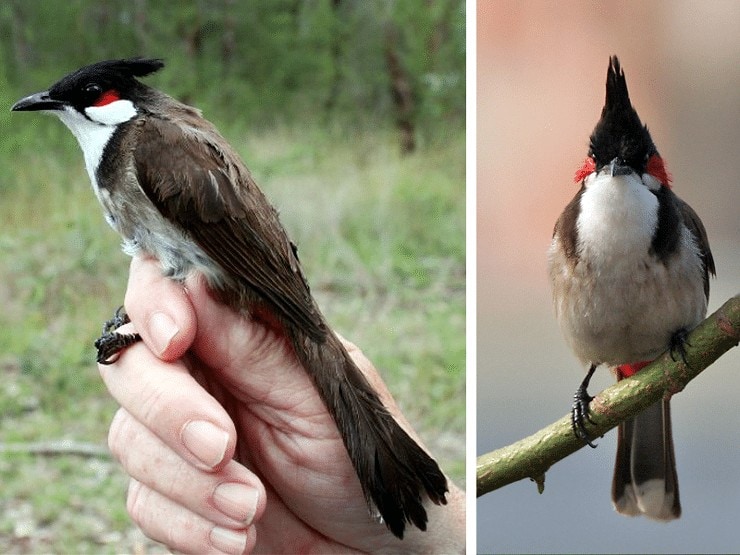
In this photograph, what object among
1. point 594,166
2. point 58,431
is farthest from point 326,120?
point 594,166

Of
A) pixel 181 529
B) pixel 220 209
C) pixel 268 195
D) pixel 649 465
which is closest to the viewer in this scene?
pixel 220 209

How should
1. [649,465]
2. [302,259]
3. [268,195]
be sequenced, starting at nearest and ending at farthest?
[649,465] → [268,195] → [302,259]

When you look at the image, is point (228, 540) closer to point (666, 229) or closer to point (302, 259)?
point (666, 229)

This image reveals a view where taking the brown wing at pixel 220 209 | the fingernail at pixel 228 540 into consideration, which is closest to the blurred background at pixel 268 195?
the fingernail at pixel 228 540

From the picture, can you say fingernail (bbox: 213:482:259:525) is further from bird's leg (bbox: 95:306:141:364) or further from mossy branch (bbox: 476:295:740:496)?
mossy branch (bbox: 476:295:740:496)

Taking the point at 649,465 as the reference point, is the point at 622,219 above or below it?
above

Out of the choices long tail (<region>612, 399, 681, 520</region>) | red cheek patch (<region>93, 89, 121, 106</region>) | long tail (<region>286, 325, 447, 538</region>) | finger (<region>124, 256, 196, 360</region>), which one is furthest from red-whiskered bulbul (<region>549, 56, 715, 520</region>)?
red cheek patch (<region>93, 89, 121, 106</region>)

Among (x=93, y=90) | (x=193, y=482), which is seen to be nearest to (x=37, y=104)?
(x=93, y=90)
